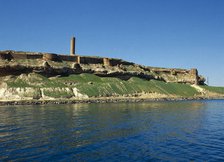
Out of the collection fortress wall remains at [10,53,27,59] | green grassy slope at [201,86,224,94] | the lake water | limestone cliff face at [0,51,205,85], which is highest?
fortress wall remains at [10,53,27,59]

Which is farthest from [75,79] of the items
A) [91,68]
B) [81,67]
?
[91,68]

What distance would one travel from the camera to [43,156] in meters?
22.2

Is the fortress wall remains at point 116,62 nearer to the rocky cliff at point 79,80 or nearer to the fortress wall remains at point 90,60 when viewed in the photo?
the rocky cliff at point 79,80

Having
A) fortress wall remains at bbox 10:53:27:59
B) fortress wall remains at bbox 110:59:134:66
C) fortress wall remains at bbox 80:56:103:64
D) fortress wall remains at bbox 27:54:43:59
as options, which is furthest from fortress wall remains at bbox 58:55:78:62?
fortress wall remains at bbox 110:59:134:66

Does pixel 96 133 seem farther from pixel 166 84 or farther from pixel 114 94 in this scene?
pixel 166 84

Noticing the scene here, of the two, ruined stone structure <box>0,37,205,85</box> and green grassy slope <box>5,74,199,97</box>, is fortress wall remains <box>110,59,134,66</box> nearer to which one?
ruined stone structure <box>0,37,205,85</box>

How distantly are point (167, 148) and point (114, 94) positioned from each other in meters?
103

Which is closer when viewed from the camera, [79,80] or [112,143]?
[112,143]

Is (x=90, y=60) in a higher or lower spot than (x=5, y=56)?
higher

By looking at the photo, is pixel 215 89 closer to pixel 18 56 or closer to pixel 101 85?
pixel 101 85

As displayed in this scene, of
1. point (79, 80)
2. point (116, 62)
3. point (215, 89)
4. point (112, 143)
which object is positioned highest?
point (116, 62)

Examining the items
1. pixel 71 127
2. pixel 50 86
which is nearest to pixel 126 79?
pixel 50 86

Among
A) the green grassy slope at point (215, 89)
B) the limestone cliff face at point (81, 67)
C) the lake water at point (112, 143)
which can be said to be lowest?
the lake water at point (112, 143)

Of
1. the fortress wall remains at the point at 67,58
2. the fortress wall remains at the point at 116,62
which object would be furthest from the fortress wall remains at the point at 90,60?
the fortress wall remains at the point at 116,62
